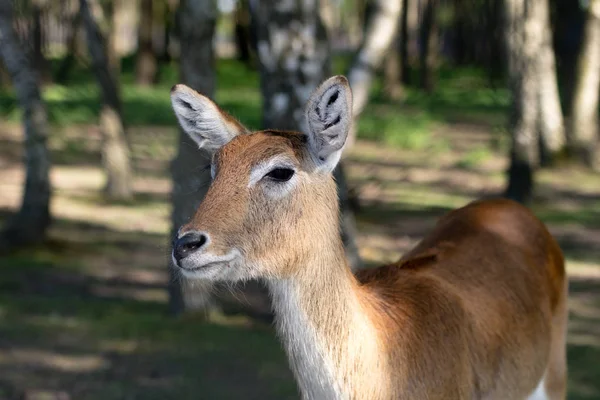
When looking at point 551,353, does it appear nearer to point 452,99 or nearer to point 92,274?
point 92,274

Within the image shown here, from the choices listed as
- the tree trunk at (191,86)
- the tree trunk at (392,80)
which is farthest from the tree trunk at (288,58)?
the tree trunk at (392,80)

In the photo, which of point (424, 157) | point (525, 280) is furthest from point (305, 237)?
point (424, 157)

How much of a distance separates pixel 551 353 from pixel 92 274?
676 centimetres

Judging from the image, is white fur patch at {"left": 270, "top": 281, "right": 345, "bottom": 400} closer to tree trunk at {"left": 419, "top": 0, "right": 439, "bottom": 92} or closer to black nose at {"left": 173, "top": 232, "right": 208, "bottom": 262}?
black nose at {"left": 173, "top": 232, "right": 208, "bottom": 262}

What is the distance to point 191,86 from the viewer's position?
9.43 meters

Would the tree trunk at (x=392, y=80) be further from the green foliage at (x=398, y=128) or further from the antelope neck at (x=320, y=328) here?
the antelope neck at (x=320, y=328)

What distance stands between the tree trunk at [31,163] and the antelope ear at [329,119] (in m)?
8.19

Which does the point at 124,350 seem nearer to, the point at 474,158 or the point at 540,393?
the point at 540,393

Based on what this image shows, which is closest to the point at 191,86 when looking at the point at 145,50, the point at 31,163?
the point at 31,163

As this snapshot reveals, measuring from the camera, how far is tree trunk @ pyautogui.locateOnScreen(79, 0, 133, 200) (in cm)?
1363

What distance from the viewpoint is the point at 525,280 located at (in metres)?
5.45

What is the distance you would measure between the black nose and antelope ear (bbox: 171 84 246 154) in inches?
32.2

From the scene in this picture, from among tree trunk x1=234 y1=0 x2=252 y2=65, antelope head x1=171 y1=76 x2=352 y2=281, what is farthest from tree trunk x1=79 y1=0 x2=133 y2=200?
tree trunk x1=234 y1=0 x2=252 y2=65

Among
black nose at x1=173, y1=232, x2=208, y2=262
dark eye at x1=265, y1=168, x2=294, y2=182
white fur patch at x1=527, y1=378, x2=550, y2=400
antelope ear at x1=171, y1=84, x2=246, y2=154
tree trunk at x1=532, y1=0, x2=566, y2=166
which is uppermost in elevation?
antelope ear at x1=171, y1=84, x2=246, y2=154
